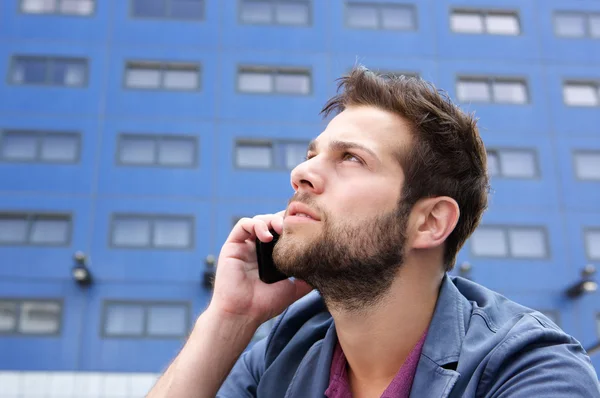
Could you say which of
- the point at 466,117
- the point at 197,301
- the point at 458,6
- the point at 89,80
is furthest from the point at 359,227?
the point at 458,6

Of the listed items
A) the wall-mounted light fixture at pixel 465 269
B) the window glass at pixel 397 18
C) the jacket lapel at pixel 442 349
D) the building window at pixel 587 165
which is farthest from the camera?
the window glass at pixel 397 18

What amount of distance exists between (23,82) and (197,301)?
353 inches

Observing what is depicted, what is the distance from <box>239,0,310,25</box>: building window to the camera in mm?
23375

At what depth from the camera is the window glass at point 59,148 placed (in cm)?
2123

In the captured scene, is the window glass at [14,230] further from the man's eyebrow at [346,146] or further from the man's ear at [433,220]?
the man's ear at [433,220]

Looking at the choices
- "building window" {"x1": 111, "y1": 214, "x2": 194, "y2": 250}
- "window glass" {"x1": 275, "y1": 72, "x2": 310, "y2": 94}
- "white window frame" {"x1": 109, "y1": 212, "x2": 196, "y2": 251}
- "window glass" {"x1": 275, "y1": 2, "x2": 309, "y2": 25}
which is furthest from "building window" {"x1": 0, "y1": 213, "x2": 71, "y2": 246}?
"window glass" {"x1": 275, "y1": 2, "x2": 309, "y2": 25}

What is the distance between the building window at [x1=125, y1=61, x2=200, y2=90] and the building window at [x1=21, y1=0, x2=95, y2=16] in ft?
8.28

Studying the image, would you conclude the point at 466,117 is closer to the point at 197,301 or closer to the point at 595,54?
the point at 197,301

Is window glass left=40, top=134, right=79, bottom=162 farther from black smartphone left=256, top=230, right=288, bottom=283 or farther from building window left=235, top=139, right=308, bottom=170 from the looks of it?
black smartphone left=256, top=230, right=288, bottom=283

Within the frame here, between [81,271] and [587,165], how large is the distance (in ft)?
53.6

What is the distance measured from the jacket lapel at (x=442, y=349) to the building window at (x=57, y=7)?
2267cm

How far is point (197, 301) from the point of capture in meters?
20.6

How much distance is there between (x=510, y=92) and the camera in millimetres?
23547

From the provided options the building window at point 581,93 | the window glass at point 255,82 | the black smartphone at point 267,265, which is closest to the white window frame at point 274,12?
the window glass at point 255,82
